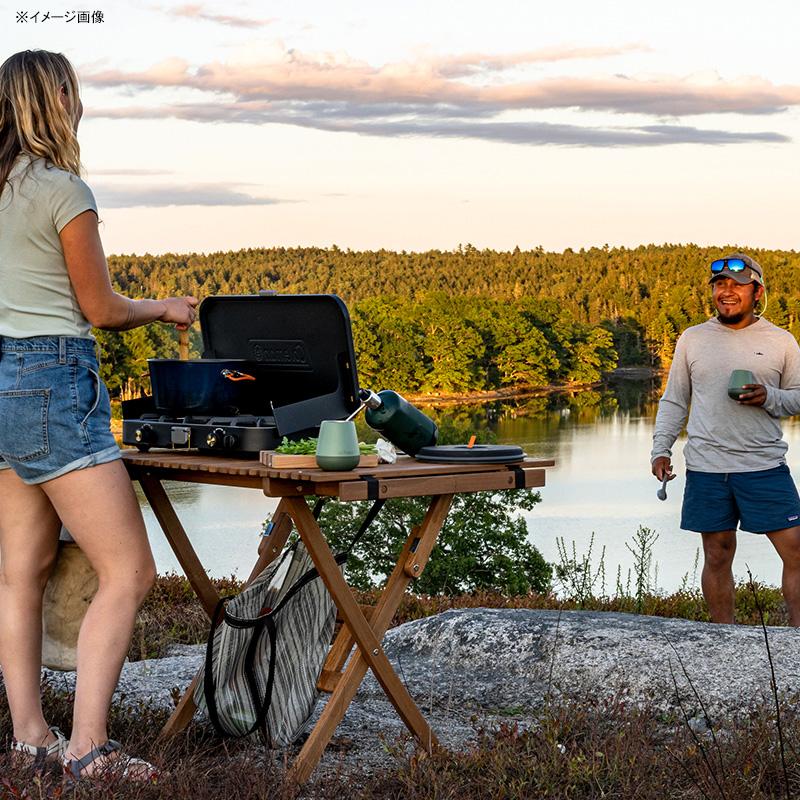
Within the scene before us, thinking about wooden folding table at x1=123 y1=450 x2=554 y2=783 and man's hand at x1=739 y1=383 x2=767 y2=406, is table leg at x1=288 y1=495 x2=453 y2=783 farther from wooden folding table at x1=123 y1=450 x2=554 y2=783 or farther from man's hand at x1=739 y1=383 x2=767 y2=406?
man's hand at x1=739 y1=383 x2=767 y2=406

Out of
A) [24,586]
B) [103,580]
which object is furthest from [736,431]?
[24,586]

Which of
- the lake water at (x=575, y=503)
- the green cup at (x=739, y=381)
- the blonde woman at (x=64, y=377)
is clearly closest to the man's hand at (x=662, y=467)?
the green cup at (x=739, y=381)

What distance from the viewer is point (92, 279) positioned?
11.8 feet

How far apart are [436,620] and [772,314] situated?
97126 mm

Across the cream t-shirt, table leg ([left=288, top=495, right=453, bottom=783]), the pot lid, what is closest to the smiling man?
the pot lid

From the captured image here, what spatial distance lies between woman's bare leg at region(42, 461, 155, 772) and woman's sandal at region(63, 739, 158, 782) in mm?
23

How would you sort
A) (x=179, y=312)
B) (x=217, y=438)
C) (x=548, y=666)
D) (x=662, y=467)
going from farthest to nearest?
(x=662, y=467) < (x=548, y=666) < (x=217, y=438) < (x=179, y=312)

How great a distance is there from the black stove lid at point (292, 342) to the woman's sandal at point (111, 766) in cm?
118

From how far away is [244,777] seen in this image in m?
3.84

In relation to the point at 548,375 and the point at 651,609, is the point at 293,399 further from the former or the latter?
the point at 548,375

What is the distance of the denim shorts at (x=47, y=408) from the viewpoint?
11.8ft

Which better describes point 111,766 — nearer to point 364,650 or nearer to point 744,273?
point 364,650

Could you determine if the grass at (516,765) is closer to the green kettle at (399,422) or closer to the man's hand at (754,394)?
the green kettle at (399,422)

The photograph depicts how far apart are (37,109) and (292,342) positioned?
3.49 feet
